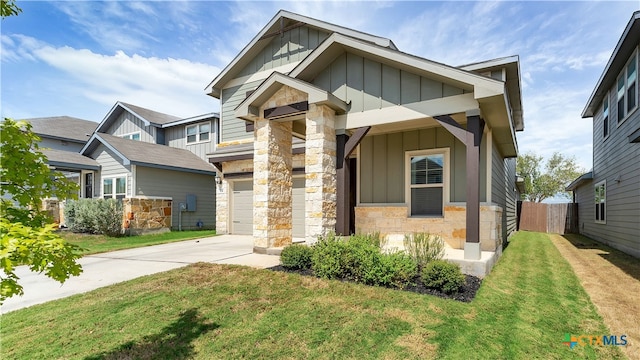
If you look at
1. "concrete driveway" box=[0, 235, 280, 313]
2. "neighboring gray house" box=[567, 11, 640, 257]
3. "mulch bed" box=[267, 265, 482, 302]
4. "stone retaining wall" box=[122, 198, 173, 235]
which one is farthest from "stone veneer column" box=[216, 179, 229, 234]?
"neighboring gray house" box=[567, 11, 640, 257]

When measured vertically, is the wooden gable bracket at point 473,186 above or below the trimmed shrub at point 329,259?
above

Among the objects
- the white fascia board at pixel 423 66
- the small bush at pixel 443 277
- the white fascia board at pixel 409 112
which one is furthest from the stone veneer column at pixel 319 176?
the small bush at pixel 443 277

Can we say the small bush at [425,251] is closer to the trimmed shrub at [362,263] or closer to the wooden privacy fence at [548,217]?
the trimmed shrub at [362,263]

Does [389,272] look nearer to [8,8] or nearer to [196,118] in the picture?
[8,8]

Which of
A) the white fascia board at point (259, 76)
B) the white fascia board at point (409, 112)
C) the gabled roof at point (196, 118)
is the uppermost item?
the white fascia board at point (259, 76)

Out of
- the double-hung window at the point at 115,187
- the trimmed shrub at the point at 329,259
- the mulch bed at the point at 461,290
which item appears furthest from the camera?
the double-hung window at the point at 115,187

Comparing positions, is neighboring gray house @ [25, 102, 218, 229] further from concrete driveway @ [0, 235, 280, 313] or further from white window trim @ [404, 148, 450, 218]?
white window trim @ [404, 148, 450, 218]

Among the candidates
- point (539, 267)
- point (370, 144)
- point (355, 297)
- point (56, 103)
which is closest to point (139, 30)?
point (56, 103)

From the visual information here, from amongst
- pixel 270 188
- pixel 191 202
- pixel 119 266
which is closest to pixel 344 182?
pixel 270 188

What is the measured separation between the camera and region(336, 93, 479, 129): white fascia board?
5.87m

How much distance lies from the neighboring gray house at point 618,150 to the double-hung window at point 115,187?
16615mm

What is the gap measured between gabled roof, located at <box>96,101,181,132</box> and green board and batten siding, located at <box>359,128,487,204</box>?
14188mm

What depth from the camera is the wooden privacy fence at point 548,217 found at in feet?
58.3

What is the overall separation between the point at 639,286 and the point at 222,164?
1230 centimetres
